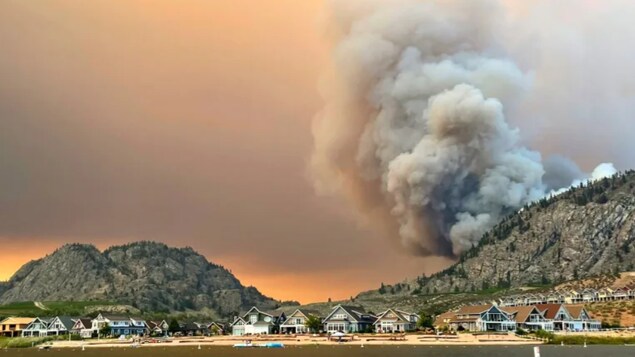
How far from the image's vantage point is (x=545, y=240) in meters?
193

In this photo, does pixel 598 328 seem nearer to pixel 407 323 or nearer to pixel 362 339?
pixel 407 323

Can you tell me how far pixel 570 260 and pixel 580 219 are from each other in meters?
14.6

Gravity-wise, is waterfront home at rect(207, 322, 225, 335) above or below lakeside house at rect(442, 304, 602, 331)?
above

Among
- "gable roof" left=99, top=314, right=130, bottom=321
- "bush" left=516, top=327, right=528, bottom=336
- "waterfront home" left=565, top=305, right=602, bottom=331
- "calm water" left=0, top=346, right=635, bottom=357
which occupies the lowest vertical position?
"calm water" left=0, top=346, right=635, bottom=357

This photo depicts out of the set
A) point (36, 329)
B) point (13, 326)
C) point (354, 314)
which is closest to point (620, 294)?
point (354, 314)

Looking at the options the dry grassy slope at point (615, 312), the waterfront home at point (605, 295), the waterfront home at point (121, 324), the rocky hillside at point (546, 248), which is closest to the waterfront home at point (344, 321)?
the dry grassy slope at point (615, 312)

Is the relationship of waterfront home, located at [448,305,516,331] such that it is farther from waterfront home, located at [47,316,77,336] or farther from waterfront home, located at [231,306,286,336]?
waterfront home, located at [47,316,77,336]

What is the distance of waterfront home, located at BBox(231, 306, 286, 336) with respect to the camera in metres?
135

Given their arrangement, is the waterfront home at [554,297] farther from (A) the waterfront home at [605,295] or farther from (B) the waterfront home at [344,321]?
(B) the waterfront home at [344,321]

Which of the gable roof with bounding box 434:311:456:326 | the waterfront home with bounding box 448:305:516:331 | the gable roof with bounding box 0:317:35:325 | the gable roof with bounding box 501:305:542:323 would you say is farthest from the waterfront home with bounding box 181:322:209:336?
the gable roof with bounding box 501:305:542:323

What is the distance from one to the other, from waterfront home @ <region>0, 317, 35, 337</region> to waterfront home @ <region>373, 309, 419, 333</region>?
77372mm

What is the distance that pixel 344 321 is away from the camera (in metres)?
125

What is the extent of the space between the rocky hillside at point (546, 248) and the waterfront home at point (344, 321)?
42599 millimetres

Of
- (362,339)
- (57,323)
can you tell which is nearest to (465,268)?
(362,339)
